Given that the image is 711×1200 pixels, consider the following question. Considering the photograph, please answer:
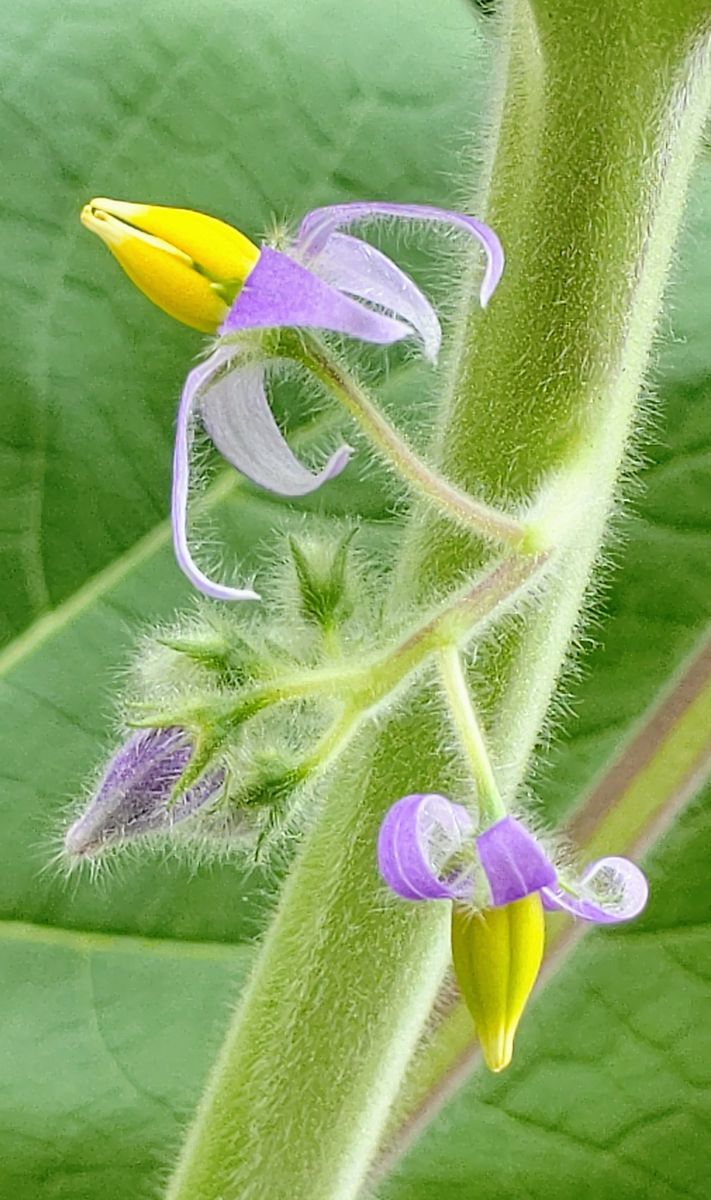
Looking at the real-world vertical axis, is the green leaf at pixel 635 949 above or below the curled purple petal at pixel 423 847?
below

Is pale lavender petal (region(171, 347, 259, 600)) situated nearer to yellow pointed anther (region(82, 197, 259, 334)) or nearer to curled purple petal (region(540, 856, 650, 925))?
yellow pointed anther (region(82, 197, 259, 334))

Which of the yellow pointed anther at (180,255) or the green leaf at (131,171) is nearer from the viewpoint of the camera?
the yellow pointed anther at (180,255)

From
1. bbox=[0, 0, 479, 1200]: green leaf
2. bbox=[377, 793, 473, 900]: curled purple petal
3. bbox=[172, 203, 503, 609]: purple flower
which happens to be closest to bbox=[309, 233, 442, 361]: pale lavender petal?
bbox=[172, 203, 503, 609]: purple flower

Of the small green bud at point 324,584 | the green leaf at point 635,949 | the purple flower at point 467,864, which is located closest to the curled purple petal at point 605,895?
the purple flower at point 467,864

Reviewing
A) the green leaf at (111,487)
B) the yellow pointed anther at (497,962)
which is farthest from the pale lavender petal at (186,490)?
the green leaf at (111,487)

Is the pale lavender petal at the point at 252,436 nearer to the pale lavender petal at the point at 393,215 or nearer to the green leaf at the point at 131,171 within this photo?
the pale lavender petal at the point at 393,215

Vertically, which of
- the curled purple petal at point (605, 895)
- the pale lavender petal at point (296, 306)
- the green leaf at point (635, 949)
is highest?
the pale lavender petal at point (296, 306)
